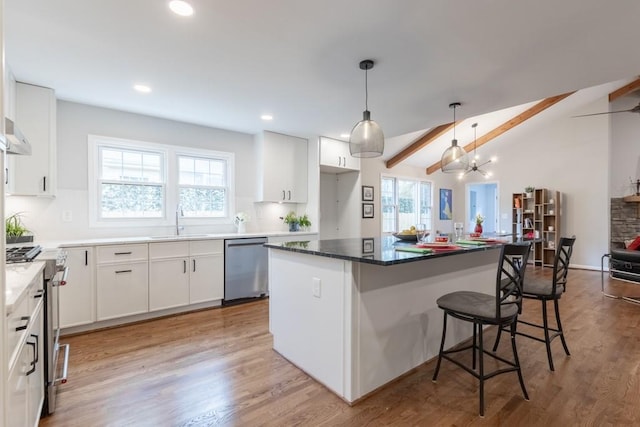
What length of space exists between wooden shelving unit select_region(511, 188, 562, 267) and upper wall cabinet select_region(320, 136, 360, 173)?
4592 mm

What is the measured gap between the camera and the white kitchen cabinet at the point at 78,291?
122 inches

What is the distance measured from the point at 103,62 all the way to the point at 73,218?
1.90 m

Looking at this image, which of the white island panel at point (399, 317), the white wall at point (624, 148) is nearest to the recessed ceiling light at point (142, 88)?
the white island panel at point (399, 317)

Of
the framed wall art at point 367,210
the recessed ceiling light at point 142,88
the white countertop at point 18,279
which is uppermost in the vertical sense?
the recessed ceiling light at point 142,88

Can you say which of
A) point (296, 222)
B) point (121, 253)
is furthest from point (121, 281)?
point (296, 222)

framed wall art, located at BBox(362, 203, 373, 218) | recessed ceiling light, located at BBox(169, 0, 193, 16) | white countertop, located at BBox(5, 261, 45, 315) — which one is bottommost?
white countertop, located at BBox(5, 261, 45, 315)

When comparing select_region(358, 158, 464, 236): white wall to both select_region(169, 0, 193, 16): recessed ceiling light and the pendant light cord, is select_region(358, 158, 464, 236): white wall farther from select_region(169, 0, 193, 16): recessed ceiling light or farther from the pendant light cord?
select_region(169, 0, 193, 16): recessed ceiling light

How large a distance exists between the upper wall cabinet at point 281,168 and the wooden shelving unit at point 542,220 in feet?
17.9

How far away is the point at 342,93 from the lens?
336 centimetres

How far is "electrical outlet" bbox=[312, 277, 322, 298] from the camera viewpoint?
2.23 m

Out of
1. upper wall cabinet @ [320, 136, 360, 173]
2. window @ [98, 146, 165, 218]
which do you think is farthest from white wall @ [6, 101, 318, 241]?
upper wall cabinet @ [320, 136, 360, 173]

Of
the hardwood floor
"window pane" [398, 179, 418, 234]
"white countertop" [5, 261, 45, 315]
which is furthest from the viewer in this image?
"window pane" [398, 179, 418, 234]

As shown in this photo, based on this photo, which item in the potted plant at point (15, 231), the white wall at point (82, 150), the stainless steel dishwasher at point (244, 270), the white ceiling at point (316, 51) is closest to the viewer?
the white ceiling at point (316, 51)

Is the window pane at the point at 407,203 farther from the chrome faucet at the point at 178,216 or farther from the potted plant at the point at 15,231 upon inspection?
the potted plant at the point at 15,231
